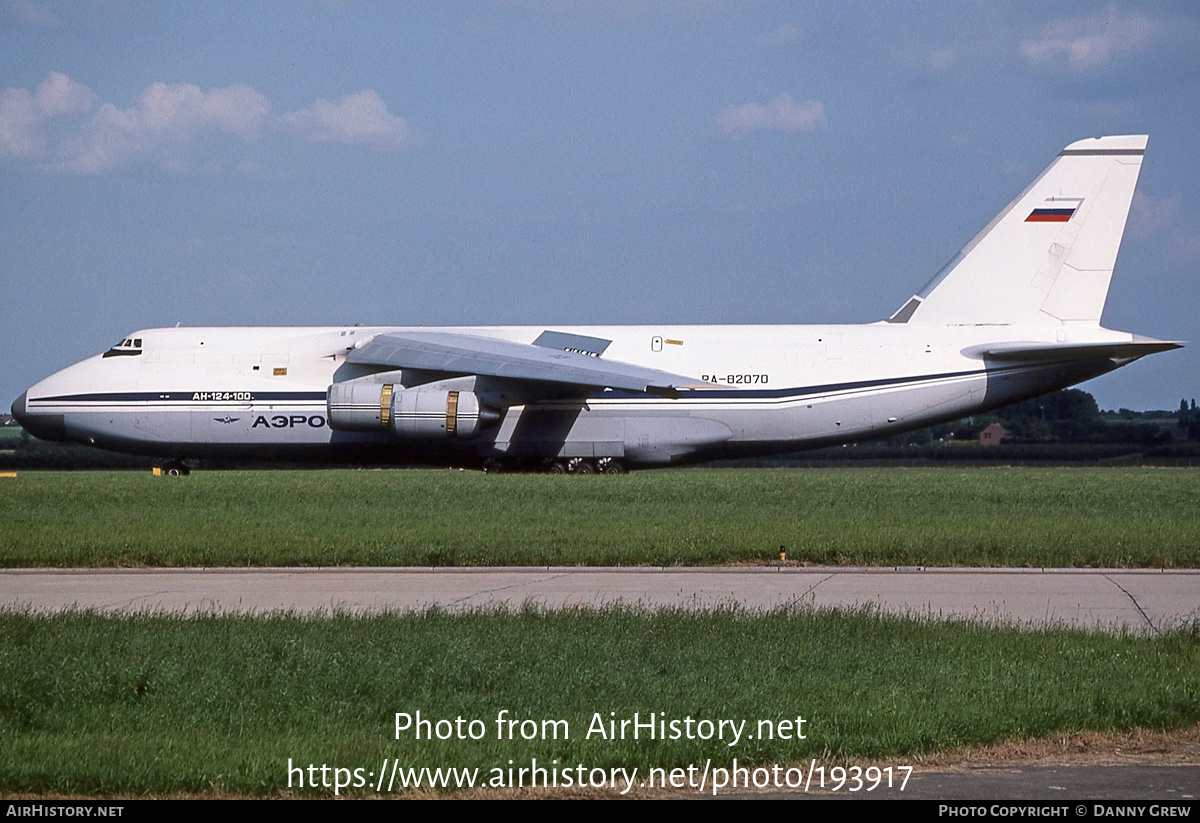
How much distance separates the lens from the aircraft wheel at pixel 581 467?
33.4 meters

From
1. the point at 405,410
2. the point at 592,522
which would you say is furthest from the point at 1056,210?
the point at 592,522

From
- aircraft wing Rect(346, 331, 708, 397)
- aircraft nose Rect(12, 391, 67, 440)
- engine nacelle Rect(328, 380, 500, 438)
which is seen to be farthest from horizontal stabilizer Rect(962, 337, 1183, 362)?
aircraft nose Rect(12, 391, 67, 440)

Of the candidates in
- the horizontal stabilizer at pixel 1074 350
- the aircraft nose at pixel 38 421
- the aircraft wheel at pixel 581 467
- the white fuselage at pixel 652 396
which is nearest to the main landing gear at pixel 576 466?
the aircraft wheel at pixel 581 467

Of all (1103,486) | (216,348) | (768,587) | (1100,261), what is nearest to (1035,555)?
(768,587)

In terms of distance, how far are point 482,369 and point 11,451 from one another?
3995cm

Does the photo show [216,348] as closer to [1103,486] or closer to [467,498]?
[467,498]

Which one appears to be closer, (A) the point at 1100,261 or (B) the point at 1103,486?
(B) the point at 1103,486

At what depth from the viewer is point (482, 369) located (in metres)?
30.6

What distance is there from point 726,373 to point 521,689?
24.5 metres

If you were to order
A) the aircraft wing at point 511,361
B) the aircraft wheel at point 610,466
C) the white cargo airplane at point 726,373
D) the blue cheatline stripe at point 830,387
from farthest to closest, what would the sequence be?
the aircraft wheel at point 610,466 < the blue cheatline stripe at point 830,387 < the white cargo airplane at point 726,373 < the aircraft wing at point 511,361

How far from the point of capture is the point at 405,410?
31.2 m

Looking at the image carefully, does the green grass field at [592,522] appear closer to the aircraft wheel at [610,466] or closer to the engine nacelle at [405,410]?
the engine nacelle at [405,410]

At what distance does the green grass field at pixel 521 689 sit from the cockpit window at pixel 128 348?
83.4 ft

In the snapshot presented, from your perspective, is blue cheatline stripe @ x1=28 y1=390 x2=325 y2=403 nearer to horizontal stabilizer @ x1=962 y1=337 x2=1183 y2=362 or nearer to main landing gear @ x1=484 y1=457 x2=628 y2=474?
main landing gear @ x1=484 y1=457 x2=628 y2=474
